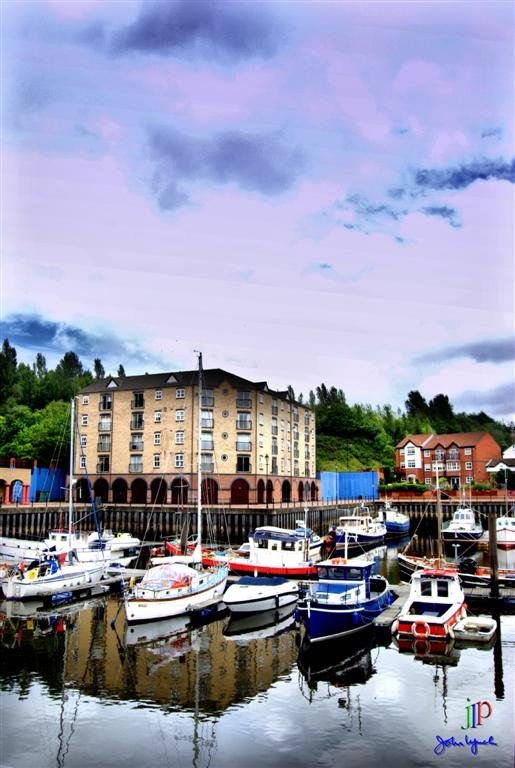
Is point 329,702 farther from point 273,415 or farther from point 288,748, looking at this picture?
point 273,415

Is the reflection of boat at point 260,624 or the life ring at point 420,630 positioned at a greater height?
the life ring at point 420,630

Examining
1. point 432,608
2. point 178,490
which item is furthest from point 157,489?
point 432,608

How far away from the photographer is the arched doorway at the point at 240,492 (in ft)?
222

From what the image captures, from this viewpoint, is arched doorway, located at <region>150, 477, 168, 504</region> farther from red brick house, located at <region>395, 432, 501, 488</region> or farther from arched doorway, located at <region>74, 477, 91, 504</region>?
red brick house, located at <region>395, 432, 501, 488</region>

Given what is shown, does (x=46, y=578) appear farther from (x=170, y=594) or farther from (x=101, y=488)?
(x=101, y=488)

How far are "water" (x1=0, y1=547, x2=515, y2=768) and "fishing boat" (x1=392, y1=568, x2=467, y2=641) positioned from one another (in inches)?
38.0

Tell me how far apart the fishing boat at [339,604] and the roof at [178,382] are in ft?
144

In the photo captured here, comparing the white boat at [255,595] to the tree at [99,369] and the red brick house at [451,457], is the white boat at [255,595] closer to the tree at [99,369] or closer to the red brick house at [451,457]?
the red brick house at [451,457]

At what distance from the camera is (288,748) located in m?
15.1

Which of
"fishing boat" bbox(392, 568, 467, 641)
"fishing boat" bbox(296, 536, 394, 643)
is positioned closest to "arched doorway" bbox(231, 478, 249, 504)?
"fishing boat" bbox(296, 536, 394, 643)

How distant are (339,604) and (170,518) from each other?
140 feet

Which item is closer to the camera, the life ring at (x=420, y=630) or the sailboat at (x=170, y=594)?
the life ring at (x=420, y=630)

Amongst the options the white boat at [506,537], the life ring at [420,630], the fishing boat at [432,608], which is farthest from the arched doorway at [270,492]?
the life ring at [420,630]

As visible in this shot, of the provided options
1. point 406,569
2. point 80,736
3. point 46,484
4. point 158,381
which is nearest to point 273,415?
point 158,381
